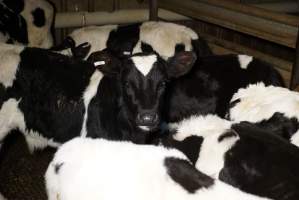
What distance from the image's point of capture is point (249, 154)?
8.03ft

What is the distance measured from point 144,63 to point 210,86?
1131 mm

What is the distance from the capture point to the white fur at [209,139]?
252cm

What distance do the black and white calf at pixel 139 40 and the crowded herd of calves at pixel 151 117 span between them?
0.05 ft

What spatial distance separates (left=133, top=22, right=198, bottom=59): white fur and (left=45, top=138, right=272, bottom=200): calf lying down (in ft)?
9.25

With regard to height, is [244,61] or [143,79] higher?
[143,79]

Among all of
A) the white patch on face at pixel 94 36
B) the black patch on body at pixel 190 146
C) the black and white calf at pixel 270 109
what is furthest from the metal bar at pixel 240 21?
the black patch on body at pixel 190 146

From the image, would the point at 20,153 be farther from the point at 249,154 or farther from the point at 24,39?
the point at 249,154

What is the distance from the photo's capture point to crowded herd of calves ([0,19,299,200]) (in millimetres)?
2129

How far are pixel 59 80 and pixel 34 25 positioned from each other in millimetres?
2684

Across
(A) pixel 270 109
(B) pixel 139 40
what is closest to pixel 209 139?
(A) pixel 270 109

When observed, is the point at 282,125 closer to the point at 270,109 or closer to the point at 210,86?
the point at 270,109

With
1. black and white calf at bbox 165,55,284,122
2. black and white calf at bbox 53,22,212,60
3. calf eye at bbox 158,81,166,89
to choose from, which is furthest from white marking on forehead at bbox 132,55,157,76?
black and white calf at bbox 53,22,212,60

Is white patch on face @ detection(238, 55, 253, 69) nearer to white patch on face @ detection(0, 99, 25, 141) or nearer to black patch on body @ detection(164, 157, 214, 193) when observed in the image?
white patch on face @ detection(0, 99, 25, 141)

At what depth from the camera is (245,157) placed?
2445mm
